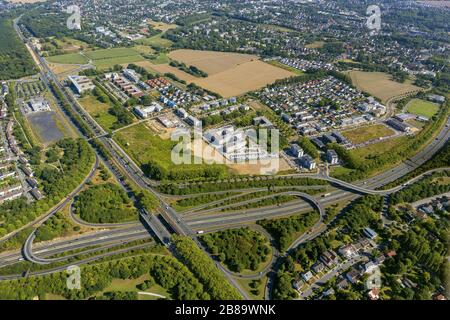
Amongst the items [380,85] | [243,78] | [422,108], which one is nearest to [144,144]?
[243,78]

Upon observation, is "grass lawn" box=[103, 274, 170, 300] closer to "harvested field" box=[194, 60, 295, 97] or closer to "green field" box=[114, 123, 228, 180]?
"green field" box=[114, 123, 228, 180]

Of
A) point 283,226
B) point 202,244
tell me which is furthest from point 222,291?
point 283,226

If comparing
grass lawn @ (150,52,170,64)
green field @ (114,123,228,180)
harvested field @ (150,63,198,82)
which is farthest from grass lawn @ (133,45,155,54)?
green field @ (114,123,228,180)

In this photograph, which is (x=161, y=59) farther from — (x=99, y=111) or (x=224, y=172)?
(x=224, y=172)

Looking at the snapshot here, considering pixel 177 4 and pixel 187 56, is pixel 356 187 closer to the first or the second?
pixel 187 56

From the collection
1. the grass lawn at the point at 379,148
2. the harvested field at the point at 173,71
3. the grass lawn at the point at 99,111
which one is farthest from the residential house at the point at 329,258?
the harvested field at the point at 173,71

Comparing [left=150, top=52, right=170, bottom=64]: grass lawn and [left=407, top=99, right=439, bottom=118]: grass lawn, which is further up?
[left=150, top=52, right=170, bottom=64]: grass lawn
